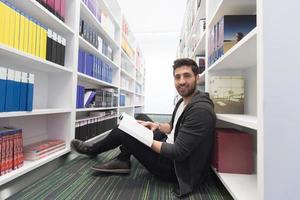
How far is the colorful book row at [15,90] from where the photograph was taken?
0.96m

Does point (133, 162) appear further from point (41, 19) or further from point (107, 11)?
point (107, 11)

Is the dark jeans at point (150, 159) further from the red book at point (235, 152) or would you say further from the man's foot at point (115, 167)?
the red book at point (235, 152)

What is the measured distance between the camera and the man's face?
130 centimetres

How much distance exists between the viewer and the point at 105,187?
113 cm

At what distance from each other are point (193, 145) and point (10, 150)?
109cm

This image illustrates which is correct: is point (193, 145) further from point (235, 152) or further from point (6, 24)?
point (6, 24)

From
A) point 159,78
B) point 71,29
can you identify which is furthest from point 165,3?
point 71,29

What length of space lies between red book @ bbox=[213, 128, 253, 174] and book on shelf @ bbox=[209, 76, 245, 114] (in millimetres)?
184

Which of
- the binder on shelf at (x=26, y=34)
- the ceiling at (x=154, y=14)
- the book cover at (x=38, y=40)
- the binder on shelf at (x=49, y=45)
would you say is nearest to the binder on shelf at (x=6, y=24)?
the binder on shelf at (x=26, y=34)

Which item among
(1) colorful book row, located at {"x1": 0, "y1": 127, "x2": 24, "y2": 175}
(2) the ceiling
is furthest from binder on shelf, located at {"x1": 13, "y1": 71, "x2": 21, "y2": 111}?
(2) the ceiling

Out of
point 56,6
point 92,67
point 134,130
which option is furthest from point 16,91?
point 92,67

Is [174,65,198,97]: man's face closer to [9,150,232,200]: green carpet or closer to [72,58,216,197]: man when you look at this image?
[72,58,216,197]: man

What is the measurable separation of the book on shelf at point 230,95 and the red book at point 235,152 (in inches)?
7.2

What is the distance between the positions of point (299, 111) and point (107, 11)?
2788 millimetres
